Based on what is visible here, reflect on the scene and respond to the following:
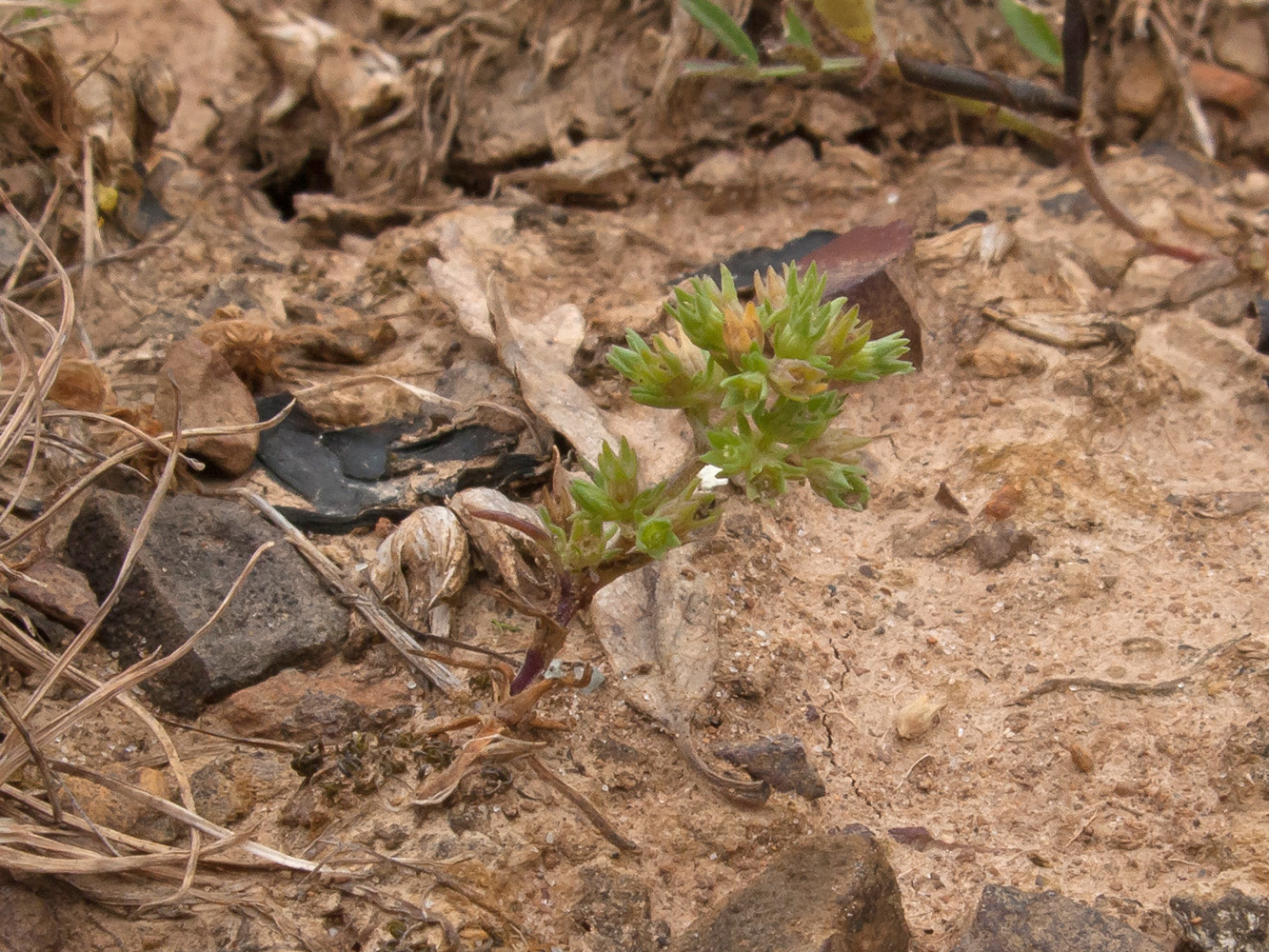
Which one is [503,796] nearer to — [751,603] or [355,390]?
[751,603]

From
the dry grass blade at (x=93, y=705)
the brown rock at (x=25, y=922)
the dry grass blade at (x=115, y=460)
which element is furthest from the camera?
the dry grass blade at (x=115, y=460)

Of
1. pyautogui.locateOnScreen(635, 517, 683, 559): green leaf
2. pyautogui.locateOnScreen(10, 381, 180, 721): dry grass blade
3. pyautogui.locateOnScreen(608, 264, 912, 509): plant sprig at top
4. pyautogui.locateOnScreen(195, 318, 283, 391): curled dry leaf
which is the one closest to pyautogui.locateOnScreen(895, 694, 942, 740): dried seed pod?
pyautogui.locateOnScreen(608, 264, 912, 509): plant sprig at top

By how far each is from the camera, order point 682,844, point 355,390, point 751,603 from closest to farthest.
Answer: point 682,844, point 751,603, point 355,390

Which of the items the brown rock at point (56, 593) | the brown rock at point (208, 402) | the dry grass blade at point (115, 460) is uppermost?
the dry grass blade at point (115, 460)

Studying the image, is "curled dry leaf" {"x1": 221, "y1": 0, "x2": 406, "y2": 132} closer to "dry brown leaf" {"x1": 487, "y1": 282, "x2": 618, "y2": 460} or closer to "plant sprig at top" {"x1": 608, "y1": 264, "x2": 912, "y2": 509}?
"dry brown leaf" {"x1": 487, "y1": 282, "x2": 618, "y2": 460}

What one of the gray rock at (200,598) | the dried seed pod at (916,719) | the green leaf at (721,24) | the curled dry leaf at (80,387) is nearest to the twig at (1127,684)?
the dried seed pod at (916,719)

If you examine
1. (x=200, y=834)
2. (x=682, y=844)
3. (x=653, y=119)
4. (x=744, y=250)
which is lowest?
(x=682, y=844)

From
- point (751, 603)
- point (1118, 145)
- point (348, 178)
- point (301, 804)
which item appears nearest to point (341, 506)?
point (301, 804)

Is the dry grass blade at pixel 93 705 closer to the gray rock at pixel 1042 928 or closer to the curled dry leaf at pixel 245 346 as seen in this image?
the curled dry leaf at pixel 245 346
